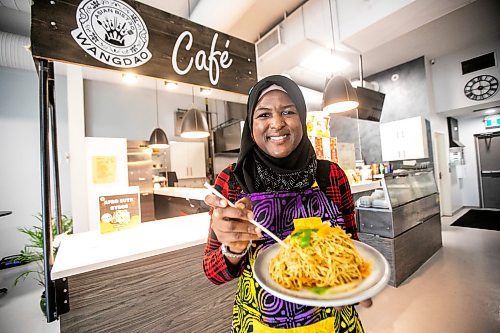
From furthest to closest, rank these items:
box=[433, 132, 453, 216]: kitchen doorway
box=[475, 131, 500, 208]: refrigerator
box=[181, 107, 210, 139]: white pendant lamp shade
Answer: box=[475, 131, 500, 208]: refrigerator → box=[433, 132, 453, 216]: kitchen doorway → box=[181, 107, 210, 139]: white pendant lamp shade

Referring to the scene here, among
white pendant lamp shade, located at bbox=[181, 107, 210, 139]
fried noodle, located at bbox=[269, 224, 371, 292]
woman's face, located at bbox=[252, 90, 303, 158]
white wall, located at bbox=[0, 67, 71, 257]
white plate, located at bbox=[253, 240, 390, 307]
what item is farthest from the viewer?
white wall, located at bbox=[0, 67, 71, 257]

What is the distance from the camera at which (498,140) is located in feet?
23.6

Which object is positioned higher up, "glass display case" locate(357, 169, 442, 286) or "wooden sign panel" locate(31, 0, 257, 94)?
"wooden sign panel" locate(31, 0, 257, 94)

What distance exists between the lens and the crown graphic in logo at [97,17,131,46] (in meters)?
1.64

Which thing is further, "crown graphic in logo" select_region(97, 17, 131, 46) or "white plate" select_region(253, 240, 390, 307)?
"crown graphic in logo" select_region(97, 17, 131, 46)

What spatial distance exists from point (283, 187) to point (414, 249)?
3.47m

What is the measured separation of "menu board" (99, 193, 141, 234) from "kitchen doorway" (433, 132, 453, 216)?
7557 millimetres

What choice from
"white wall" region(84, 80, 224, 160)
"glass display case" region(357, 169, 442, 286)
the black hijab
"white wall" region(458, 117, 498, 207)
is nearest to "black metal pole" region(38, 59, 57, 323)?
the black hijab

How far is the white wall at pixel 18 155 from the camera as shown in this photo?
4793 mm

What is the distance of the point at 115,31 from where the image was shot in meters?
1.68

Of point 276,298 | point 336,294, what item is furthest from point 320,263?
point 276,298

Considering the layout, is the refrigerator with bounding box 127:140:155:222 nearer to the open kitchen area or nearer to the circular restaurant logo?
the open kitchen area

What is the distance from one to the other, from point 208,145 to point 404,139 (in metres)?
5.71

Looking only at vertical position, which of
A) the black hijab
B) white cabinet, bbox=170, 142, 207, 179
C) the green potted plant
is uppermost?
white cabinet, bbox=170, 142, 207, 179
